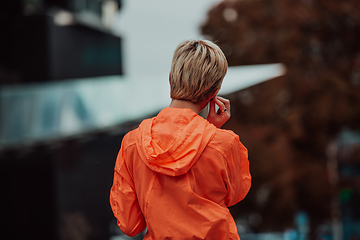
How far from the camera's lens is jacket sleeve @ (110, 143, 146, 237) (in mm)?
1478

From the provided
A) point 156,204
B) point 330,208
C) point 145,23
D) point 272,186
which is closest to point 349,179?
point 330,208

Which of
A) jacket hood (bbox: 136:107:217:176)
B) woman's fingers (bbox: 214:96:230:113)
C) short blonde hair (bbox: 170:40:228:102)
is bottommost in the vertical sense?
jacket hood (bbox: 136:107:217:176)

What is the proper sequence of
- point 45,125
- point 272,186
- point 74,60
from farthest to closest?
point 272,186
point 74,60
point 45,125

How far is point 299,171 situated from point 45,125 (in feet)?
23.4

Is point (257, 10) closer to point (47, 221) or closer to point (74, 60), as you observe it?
point (74, 60)

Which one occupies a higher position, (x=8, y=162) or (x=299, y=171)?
(x=8, y=162)

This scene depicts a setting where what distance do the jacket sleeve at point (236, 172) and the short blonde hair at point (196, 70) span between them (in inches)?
8.3

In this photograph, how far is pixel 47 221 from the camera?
6.66 metres

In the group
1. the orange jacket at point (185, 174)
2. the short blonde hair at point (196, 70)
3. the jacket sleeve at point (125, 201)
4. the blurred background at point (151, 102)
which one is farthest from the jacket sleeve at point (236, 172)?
the blurred background at point (151, 102)

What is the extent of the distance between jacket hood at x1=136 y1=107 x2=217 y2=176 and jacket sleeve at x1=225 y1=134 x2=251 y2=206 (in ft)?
0.33

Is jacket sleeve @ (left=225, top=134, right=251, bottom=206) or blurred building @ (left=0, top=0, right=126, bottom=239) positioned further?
blurred building @ (left=0, top=0, right=126, bottom=239)

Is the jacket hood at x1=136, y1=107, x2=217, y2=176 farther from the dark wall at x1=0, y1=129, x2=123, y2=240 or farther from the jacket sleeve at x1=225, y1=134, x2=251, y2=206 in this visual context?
the dark wall at x1=0, y1=129, x2=123, y2=240

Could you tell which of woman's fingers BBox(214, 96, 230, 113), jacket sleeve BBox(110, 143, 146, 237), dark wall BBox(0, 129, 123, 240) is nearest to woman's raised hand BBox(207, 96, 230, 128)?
woman's fingers BBox(214, 96, 230, 113)

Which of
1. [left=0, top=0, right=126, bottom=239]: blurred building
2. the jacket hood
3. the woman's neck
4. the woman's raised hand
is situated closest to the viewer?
the jacket hood
